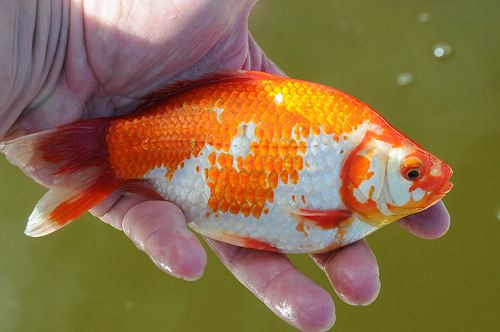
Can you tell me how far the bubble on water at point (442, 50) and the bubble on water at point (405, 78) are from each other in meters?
0.20

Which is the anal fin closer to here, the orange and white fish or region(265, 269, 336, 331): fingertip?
the orange and white fish

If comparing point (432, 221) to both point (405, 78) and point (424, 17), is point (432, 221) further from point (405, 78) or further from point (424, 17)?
point (424, 17)

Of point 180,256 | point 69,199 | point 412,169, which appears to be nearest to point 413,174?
point 412,169

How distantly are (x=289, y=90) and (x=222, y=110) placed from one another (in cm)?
18

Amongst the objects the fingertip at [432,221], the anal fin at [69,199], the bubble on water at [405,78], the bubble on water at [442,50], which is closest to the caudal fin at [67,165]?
the anal fin at [69,199]

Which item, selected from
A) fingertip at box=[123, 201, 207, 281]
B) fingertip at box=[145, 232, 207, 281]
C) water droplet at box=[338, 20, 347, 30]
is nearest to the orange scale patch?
fingertip at box=[123, 201, 207, 281]

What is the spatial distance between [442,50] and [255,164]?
1877mm

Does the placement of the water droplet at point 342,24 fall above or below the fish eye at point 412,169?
below

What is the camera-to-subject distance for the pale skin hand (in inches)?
47.6

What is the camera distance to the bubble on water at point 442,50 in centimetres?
249

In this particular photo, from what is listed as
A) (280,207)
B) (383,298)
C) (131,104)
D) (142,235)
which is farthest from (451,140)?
(142,235)

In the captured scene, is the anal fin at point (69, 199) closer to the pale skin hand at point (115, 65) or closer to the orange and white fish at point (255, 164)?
the orange and white fish at point (255, 164)

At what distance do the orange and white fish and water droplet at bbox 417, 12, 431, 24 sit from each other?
5.55ft

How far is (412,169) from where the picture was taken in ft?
3.57
